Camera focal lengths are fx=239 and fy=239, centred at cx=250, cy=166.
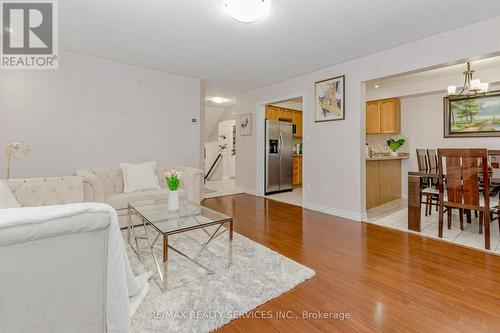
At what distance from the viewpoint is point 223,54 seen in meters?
3.52

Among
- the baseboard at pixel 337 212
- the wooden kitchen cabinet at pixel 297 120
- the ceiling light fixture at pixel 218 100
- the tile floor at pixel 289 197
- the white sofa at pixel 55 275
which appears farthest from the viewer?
the wooden kitchen cabinet at pixel 297 120

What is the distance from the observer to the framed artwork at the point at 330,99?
3836 mm

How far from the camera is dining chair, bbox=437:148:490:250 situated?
8.20ft

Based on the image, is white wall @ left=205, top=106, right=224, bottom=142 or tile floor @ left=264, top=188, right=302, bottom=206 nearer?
tile floor @ left=264, top=188, right=302, bottom=206

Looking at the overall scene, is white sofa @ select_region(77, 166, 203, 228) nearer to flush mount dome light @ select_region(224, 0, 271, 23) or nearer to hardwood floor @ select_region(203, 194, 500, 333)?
hardwood floor @ select_region(203, 194, 500, 333)

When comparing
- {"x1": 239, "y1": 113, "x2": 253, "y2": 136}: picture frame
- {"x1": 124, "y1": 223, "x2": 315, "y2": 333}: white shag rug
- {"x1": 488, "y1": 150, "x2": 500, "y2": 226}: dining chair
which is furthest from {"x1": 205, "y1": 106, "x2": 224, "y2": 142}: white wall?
{"x1": 488, "y1": 150, "x2": 500, "y2": 226}: dining chair

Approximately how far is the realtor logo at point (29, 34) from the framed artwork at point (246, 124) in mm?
3631

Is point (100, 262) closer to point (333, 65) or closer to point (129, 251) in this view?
point (129, 251)

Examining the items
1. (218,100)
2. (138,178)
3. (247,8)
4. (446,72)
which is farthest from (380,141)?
(138,178)

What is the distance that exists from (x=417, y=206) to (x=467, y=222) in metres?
0.93

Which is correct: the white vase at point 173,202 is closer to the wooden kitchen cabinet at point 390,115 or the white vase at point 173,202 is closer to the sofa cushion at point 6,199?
the sofa cushion at point 6,199

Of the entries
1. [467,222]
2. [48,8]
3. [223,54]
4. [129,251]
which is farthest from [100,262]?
[467,222]

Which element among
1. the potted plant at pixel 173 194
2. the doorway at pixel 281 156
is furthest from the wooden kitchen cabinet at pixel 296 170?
the potted plant at pixel 173 194

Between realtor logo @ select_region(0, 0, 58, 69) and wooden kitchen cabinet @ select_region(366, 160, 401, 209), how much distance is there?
4.72 metres
